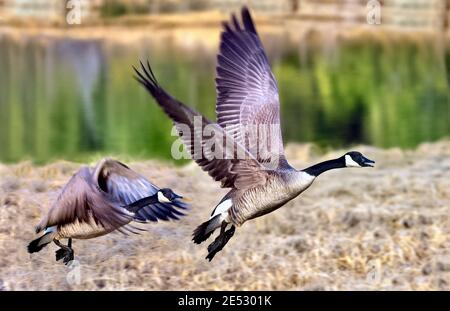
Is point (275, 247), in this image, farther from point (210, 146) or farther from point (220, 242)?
point (210, 146)

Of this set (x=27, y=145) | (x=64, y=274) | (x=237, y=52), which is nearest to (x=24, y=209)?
(x=64, y=274)

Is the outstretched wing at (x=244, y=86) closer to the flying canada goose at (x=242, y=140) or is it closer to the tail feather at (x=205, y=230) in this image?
the flying canada goose at (x=242, y=140)

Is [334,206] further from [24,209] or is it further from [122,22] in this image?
[122,22]

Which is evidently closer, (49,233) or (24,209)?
(49,233)

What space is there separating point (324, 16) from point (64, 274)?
14.7 feet

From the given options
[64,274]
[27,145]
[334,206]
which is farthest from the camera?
[27,145]

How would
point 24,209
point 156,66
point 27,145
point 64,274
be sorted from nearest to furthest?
point 64,274 → point 24,209 → point 27,145 → point 156,66

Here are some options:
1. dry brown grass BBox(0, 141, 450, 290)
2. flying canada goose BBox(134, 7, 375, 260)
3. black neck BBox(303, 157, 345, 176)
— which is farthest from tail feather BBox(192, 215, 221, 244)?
dry brown grass BBox(0, 141, 450, 290)

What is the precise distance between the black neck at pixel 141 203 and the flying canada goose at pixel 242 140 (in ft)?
0.58

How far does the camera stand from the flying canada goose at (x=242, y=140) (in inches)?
102

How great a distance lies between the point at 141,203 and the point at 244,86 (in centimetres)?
68

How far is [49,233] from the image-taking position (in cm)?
301

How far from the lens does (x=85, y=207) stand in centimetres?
289

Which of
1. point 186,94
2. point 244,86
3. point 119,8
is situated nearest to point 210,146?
point 244,86
